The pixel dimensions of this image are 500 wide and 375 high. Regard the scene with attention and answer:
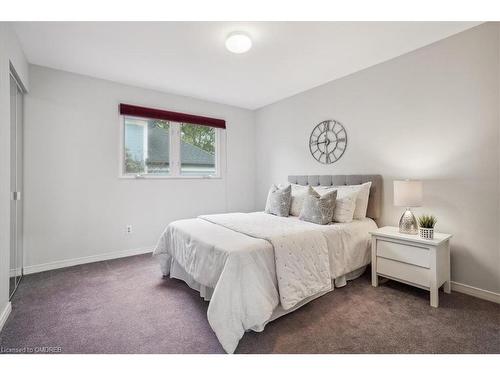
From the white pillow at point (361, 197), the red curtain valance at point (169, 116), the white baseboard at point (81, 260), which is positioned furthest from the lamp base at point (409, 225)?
the white baseboard at point (81, 260)

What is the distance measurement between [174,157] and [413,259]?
137 inches

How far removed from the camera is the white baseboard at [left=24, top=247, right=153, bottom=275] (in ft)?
9.48

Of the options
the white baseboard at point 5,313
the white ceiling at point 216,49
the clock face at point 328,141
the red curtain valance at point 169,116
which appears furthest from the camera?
the red curtain valance at point 169,116

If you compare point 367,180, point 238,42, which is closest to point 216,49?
point 238,42

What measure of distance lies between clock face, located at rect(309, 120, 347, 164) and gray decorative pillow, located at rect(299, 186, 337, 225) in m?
0.89

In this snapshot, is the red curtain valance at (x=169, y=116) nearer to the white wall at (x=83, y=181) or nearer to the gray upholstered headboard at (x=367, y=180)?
the white wall at (x=83, y=181)

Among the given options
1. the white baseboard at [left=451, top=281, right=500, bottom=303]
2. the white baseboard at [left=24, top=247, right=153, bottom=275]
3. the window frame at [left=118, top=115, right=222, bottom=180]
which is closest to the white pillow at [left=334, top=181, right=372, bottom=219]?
the white baseboard at [left=451, top=281, right=500, bottom=303]

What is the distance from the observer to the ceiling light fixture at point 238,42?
7.36ft

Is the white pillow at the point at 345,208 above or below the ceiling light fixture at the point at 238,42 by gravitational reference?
below

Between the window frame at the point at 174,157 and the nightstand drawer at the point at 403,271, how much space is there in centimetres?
298

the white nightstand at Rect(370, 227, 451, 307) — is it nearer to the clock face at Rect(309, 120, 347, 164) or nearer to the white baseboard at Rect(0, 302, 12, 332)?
the clock face at Rect(309, 120, 347, 164)

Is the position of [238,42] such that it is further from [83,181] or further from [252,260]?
[83,181]

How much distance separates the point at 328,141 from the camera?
3.50 metres

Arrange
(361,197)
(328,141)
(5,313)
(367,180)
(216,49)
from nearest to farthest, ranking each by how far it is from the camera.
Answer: (5,313)
(216,49)
(361,197)
(367,180)
(328,141)
